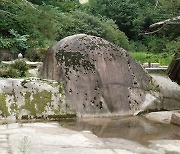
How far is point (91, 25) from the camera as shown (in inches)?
Answer: 1008

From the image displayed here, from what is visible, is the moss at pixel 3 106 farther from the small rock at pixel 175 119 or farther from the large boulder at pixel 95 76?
the small rock at pixel 175 119

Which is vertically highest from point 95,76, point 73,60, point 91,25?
point 91,25

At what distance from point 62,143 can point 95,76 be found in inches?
173

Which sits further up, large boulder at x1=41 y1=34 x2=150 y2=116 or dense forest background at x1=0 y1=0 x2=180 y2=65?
dense forest background at x1=0 y1=0 x2=180 y2=65

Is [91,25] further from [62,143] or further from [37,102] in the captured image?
[62,143]

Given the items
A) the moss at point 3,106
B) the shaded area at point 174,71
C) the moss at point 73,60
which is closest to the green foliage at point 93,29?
the shaded area at point 174,71

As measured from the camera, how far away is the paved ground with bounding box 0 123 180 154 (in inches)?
246

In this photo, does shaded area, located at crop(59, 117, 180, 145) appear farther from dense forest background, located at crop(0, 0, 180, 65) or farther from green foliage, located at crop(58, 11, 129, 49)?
green foliage, located at crop(58, 11, 129, 49)

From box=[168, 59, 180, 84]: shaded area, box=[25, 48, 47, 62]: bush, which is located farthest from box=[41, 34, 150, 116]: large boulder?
box=[25, 48, 47, 62]: bush

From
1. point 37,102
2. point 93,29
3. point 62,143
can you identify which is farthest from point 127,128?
point 93,29

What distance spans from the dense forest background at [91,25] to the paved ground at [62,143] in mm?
2479

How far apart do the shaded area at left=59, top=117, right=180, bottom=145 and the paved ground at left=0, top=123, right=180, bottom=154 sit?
20.5 inches

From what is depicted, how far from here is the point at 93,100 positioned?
1058 cm

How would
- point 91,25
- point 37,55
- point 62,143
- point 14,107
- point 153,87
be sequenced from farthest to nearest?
point 91,25
point 37,55
point 153,87
point 14,107
point 62,143
